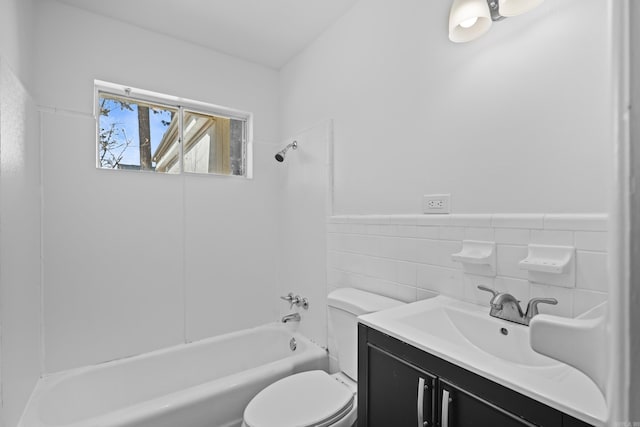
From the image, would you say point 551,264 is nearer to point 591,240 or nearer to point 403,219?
point 591,240

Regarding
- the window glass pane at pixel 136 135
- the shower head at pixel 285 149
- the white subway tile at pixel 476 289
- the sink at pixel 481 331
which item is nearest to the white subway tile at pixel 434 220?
the white subway tile at pixel 476 289

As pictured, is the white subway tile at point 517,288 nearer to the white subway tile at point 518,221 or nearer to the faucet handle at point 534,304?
the faucet handle at point 534,304

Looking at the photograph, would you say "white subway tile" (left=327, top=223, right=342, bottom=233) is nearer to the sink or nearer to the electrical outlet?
the electrical outlet

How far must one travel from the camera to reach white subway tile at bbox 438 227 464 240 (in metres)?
1.35

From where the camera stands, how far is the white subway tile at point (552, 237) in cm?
105

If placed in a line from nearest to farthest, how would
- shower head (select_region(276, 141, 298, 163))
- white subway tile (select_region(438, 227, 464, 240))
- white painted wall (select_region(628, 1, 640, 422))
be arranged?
1. white painted wall (select_region(628, 1, 640, 422))
2. white subway tile (select_region(438, 227, 464, 240))
3. shower head (select_region(276, 141, 298, 163))

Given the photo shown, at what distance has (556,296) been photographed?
1.07m

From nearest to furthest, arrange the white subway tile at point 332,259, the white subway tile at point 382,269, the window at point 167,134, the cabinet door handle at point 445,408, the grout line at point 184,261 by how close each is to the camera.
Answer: the cabinet door handle at point 445,408
the white subway tile at point 382,269
the white subway tile at point 332,259
the window at point 167,134
the grout line at point 184,261

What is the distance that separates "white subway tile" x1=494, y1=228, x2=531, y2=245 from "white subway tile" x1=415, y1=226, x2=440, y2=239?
27 centimetres

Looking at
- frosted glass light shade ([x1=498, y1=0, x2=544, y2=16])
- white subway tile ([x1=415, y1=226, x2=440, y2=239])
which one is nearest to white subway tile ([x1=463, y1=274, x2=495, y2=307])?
white subway tile ([x1=415, y1=226, x2=440, y2=239])

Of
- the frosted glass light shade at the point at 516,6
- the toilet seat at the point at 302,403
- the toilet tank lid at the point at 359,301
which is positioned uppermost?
the frosted glass light shade at the point at 516,6

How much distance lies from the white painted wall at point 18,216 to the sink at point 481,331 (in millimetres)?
1634

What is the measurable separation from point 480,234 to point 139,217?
208cm

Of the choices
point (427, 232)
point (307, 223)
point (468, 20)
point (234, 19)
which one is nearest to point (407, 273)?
point (427, 232)
